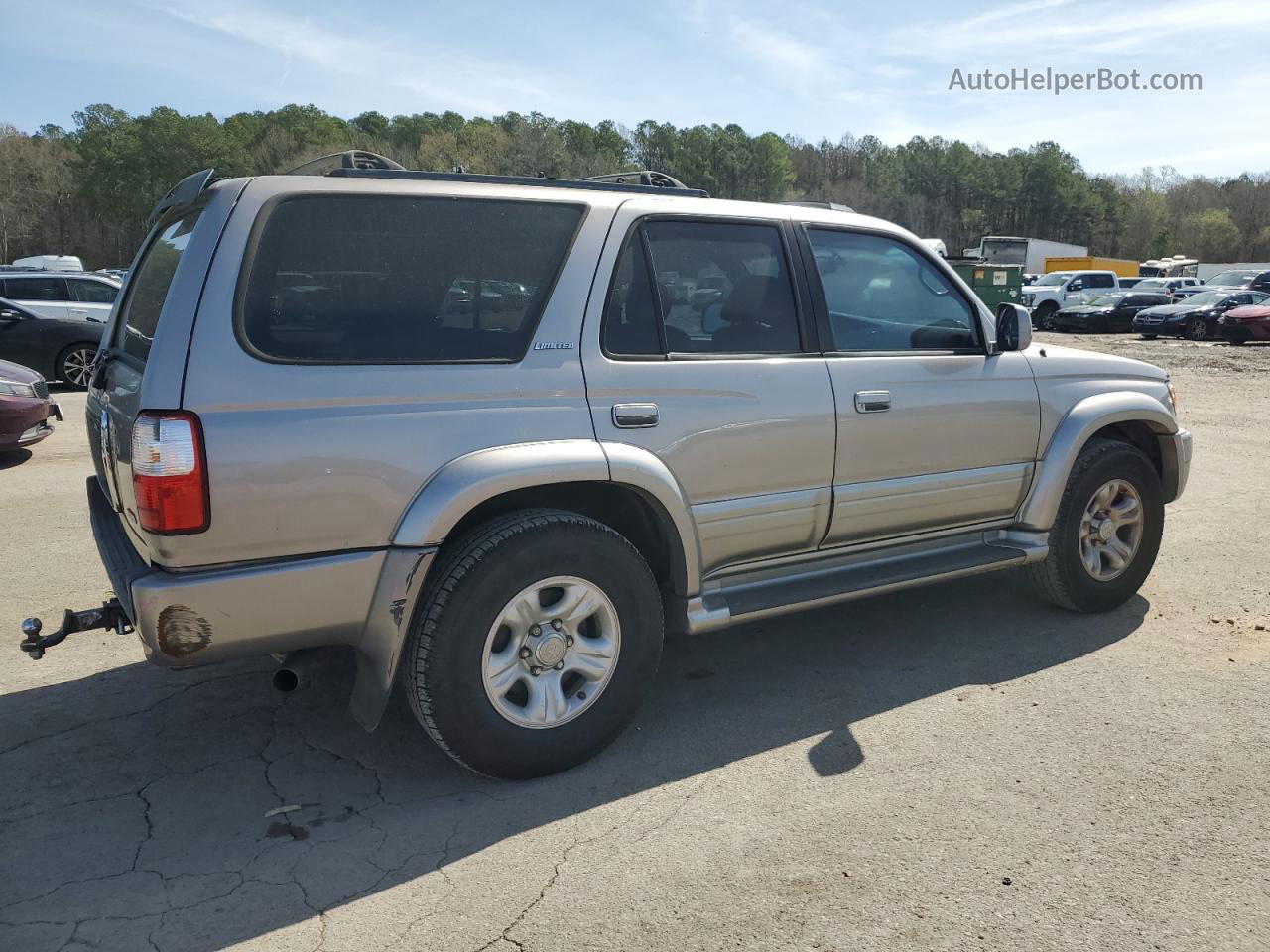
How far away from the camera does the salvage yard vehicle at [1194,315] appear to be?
79.3ft

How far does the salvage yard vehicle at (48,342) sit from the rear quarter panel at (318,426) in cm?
1157

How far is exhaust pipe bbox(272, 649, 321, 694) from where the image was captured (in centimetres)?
292

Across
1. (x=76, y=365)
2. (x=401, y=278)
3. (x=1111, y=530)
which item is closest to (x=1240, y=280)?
(x=1111, y=530)

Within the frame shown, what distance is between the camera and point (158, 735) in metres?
3.51

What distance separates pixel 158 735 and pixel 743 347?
2.62 m

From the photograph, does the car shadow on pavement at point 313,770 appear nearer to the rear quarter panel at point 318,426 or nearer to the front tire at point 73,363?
the rear quarter panel at point 318,426

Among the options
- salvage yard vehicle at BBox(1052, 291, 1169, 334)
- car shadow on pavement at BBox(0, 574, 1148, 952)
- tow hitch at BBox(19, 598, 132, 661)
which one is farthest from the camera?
salvage yard vehicle at BBox(1052, 291, 1169, 334)

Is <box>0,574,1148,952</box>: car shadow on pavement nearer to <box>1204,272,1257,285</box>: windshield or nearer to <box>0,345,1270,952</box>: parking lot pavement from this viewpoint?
<box>0,345,1270,952</box>: parking lot pavement

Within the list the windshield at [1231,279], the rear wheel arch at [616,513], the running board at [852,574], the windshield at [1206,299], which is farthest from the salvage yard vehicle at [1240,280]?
the rear wheel arch at [616,513]

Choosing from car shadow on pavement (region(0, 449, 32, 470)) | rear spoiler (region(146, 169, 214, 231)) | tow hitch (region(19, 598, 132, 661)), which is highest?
rear spoiler (region(146, 169, 214, 231))

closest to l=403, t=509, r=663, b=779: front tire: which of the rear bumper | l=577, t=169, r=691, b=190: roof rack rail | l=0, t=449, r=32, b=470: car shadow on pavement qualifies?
the rear bumper

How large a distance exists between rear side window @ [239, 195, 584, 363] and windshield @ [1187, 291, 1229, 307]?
2643 centimetres

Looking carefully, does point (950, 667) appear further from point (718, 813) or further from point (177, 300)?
point (177, 300)

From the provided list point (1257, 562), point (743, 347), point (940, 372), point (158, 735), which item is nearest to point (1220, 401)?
point (1257, 562)
